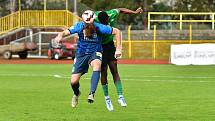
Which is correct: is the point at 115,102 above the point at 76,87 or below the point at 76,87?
below

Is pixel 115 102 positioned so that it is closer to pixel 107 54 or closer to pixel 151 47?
pixel 107 54

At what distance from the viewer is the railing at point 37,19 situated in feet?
165

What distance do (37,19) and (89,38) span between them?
37744mm

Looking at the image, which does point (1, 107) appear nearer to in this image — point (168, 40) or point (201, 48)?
point (201, 48)

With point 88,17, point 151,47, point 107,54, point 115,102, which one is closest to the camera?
point 88,17

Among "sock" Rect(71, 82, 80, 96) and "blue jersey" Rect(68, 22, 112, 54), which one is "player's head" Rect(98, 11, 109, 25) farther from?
"sock" Rect(71, 82, 80, 96)

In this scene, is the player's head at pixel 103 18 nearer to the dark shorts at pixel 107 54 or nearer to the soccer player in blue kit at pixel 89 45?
the soccer player in blue kit at pixel 89 45

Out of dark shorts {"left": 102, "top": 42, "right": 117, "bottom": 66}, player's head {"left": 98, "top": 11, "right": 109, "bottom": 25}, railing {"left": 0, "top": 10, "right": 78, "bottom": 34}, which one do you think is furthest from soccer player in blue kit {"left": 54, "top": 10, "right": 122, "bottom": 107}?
railing {"left": 0, "top": 10, "right": 78, "bottom": 34}

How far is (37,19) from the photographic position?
51031 mm

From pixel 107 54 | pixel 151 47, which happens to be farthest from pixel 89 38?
pixel 151 47

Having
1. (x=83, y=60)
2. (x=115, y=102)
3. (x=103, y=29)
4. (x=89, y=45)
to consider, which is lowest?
(x=115, y=102)

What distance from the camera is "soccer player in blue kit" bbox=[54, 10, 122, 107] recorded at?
13.5 m

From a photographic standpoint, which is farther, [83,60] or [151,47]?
[151,47]

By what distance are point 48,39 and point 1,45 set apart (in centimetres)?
422
